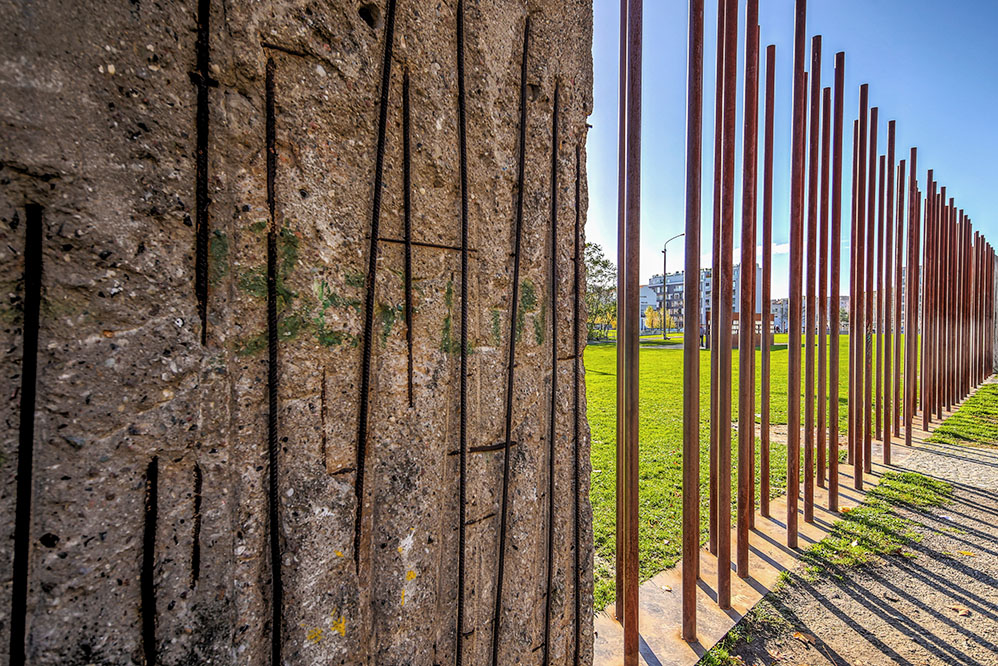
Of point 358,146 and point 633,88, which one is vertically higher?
point 633,88

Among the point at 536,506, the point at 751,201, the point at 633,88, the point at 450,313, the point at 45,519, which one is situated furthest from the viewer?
the point at 751,201

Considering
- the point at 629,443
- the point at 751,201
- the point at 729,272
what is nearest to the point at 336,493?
the point at 629,443

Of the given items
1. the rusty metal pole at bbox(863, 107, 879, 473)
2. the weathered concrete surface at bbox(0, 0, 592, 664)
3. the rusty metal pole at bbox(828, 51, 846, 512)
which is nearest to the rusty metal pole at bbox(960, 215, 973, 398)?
the rusty metal pole at bbox(863, 107, 879, 473)

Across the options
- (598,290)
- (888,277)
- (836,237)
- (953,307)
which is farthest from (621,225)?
(598,290)

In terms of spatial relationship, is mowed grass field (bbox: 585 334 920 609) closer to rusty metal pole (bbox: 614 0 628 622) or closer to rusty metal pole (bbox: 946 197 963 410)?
rusty metal pole (bbox: 614 0 628 622)

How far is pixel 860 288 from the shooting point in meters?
4.25

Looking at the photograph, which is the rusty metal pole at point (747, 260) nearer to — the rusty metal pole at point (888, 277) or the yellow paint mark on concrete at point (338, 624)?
the yellow paint mark on concrete at point (338, 624)

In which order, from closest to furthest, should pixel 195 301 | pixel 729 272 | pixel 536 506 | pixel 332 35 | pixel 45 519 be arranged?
pixel 45 519, pixel 195 301, pixel 332 35, pixel 536 506, pixel 729 272

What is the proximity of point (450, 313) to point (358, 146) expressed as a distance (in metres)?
0.44

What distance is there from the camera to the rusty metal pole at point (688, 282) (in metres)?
2.13

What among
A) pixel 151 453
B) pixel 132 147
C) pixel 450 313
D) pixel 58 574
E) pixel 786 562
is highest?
pixel 132 147

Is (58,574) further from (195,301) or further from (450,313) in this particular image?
(450,313)

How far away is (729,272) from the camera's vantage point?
258 centimetres

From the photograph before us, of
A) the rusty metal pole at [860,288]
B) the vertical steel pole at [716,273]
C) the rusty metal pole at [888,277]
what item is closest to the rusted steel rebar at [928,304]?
the rusty metal pole at [888,277]
